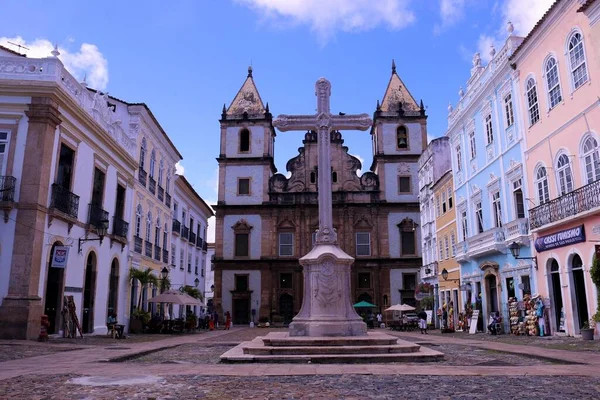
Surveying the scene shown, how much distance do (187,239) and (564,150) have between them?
26.2 metres

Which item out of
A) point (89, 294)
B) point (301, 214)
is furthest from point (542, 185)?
point (301, 214)

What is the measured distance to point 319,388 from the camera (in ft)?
20.9

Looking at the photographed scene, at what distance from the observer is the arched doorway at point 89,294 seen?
19859mm

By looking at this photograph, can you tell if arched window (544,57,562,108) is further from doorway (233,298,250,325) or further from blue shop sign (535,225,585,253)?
doorway (233,298,250,325)

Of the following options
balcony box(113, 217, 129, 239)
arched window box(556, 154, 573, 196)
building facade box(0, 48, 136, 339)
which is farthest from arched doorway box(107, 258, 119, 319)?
arched window box(556, 154, 573, 196)

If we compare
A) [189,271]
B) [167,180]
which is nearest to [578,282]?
[167,180]

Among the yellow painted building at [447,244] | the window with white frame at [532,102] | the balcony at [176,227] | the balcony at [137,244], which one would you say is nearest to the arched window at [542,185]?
the window with white frame at [532,102]

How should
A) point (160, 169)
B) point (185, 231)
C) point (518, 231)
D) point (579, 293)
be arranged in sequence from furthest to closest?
point (185, 231), point (160, 169), point (518, 231), point (579, 293)

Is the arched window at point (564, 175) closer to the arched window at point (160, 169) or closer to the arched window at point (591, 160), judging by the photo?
the arched window at point (591, 160)

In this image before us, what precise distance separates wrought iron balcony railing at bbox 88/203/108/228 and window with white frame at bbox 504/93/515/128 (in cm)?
1613

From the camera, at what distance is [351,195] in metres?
43.0

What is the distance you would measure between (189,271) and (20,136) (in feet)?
72.7

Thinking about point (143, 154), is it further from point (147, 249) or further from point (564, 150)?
point (564, 150)

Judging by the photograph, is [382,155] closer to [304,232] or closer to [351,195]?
[351,195]
